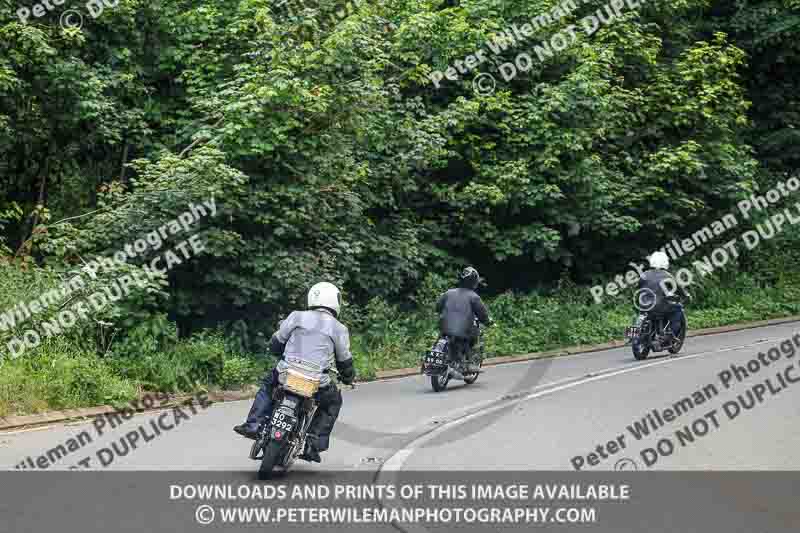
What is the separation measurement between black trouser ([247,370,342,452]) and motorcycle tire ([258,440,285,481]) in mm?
395

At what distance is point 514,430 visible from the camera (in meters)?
12.9

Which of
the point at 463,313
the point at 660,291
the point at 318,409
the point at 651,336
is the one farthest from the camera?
the point at 651,336

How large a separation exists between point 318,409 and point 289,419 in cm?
64

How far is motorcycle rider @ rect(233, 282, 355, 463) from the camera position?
998 cm

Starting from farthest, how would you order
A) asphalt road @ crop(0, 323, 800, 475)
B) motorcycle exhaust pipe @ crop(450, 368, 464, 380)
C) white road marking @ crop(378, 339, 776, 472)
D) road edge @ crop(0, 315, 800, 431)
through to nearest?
motorcycle exhaust pipe @ crop(450, 368, 464, 380), road edge @ crop(0, 315, 800, 431), white road marking @ crop(378, 339, 776, 472), asphalt road @ crop(0, 323, 800, 475)

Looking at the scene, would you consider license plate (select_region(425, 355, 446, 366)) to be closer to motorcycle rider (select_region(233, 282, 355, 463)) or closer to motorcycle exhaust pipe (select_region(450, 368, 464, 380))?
motorcycle exhaust pipe (select_region(450, 368, 464, 380))

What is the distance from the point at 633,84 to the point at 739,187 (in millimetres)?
4397

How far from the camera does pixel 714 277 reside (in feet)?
115

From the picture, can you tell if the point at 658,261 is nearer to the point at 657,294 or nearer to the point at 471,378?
the point at 657,294

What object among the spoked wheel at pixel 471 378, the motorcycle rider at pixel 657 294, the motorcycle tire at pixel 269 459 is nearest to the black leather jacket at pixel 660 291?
the motorcycle rider at pixel 657 294

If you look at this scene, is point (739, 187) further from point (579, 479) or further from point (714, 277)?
point (579, 479)

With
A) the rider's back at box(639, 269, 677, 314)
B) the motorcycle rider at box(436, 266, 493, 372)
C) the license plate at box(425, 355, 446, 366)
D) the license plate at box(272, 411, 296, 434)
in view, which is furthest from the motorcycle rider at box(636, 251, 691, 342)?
the license plate at box(272, 411, 296, 434)

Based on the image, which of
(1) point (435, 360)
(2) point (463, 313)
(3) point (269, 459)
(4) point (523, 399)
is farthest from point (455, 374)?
(3) point (269, 459)

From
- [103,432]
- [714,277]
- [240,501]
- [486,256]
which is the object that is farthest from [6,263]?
[714,277]
